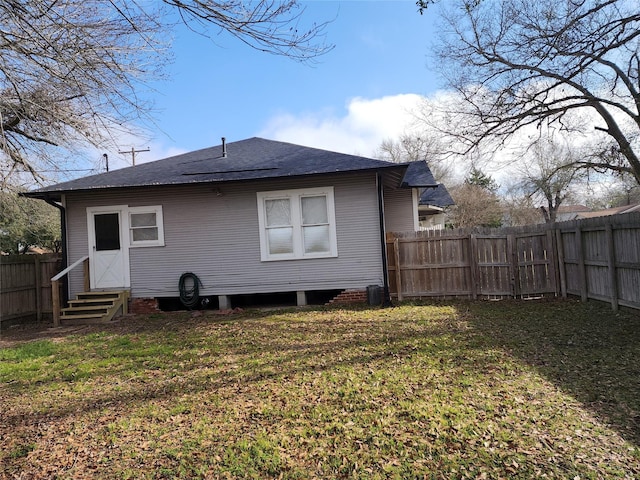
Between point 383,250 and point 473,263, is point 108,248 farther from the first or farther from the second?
point 473,263

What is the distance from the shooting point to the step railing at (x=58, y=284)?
9323 mm

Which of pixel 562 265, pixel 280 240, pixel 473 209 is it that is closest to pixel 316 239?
pixel 280 240

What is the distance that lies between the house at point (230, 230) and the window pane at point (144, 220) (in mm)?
25

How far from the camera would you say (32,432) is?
3791 millimetres

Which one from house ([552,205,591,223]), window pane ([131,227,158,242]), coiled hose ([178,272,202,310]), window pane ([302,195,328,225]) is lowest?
coiled hose ([178,272,202,310])

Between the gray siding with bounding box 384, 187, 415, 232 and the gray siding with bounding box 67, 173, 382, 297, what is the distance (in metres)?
3.75

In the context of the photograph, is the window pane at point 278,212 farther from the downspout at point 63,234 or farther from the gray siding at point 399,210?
the downspout at point 63,234

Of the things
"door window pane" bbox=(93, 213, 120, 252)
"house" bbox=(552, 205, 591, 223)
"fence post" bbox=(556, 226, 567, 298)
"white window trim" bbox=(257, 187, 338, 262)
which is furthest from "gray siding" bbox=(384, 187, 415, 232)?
"house" bbox=(552, 205, 591, 223)

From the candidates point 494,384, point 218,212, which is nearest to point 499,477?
point 494,384

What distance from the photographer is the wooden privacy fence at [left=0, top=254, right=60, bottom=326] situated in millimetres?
9927

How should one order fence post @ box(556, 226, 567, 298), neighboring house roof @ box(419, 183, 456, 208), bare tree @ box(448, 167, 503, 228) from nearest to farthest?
fence post @ box(556, 226, 567, 298), neighboring house roof @ box(419, 183, 456, 208), bare tree @ box(448, 167, 503, 228)

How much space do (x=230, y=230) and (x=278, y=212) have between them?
124cm

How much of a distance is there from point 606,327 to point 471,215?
1074 inches

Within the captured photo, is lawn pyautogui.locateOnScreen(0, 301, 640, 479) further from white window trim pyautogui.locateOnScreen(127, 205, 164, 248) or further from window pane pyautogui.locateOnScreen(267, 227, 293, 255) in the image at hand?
white window trim pyautogui.locateOnScreen(127, 205, 164, 248)
